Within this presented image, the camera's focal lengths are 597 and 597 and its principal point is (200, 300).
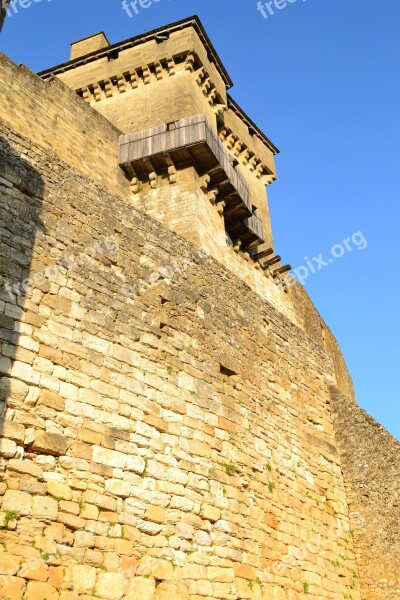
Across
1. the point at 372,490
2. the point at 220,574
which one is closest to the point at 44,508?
the point at 220,574

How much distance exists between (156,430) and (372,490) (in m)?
4.26

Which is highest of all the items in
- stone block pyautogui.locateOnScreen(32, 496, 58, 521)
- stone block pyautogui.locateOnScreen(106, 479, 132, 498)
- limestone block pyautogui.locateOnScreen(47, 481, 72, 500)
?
stone block pyautogui.locateOnScreen(106, 479, 132, 498)

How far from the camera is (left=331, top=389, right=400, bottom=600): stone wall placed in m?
7.98

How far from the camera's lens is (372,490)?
866 centimetres

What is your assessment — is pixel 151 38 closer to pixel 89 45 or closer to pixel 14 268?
pixel 89 45

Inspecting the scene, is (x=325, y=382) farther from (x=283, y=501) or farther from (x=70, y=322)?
(x=70, y=322)

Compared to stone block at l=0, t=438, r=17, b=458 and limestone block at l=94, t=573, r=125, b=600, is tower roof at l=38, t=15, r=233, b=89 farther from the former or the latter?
limestone block at l=94, t=573, r=125, b=600

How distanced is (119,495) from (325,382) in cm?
548

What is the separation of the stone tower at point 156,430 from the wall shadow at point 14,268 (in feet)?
0.06

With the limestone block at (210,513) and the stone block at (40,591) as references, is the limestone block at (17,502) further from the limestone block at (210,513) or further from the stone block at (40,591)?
the limestone block at (210,513)

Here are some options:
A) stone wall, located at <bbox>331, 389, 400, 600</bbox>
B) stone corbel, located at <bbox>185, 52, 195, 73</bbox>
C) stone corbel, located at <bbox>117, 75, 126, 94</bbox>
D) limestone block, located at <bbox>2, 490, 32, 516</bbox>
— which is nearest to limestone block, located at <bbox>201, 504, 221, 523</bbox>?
limestone block, located at <bbox>2, 490, 32, 516</bbox>

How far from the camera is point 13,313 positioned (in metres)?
5.23

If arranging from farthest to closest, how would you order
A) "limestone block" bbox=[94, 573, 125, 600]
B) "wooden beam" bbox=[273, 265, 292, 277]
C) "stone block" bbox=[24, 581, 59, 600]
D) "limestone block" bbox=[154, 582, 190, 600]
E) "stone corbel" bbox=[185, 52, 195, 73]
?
"wooden beam" bbox=[273, 265, 292, 277] < "stone corbel" bbox=[185, 52, 195, 73] < "limestone block" bbox=[154, 582, 190, 600] < "limestone block" bbox=[94, 573, 125, 600] < "stone block" bbox=[24, 581, 59, 600]

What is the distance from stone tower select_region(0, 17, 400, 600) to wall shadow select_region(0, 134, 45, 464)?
2cm
